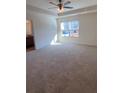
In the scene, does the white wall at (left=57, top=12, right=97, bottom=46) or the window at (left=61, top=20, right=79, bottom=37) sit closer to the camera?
the white wall at (left=57, top=12, right=97, bottom=46)

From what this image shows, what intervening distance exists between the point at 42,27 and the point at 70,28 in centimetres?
257

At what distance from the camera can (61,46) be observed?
7453mm


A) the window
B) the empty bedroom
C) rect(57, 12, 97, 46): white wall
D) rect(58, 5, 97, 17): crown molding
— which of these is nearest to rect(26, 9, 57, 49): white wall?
the empty bedroom

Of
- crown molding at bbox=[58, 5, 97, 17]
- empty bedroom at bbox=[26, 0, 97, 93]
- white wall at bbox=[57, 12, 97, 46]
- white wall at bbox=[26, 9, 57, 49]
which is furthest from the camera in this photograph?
white wall at bbox=[57, 12, 97, 46]

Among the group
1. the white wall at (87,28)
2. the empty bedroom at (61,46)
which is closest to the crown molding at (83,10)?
the empty bedroom at (61,46)

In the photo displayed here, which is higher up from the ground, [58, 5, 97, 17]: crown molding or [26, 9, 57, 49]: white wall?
[58, 5, 97, 17]: crown molding

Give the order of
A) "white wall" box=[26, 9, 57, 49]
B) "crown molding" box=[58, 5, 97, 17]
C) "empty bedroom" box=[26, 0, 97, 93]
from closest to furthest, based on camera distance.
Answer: "empty bedroom" box=[26, 0, 97, 93]
"white wall" box=[26, 9, 57, 49]
"crown molding" box=[58, 5, 97, 17]

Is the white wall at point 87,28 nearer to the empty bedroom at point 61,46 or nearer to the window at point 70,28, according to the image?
the empty bedroom at point 61,46

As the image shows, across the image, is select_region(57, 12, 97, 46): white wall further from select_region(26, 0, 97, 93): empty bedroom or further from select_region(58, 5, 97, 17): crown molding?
select_region(58, 5, 97, 17): crown molding

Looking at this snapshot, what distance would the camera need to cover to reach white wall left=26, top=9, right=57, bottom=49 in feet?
21.6

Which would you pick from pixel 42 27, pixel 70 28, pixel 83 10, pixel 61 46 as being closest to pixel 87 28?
pixel 83 10

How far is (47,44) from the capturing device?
7879 millimetres
